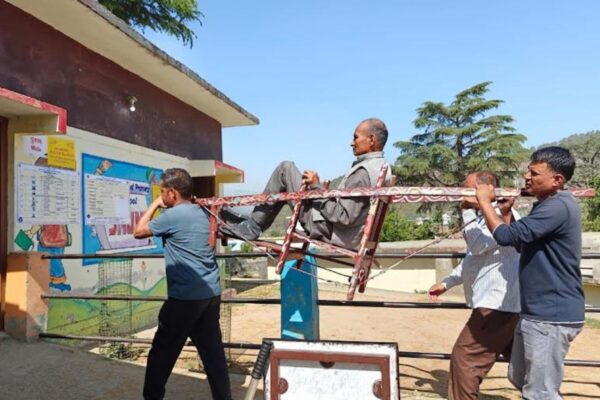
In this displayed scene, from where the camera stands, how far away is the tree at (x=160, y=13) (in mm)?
13539

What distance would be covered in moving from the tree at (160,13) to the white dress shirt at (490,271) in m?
12.6

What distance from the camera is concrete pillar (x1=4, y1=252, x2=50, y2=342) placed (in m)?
4.84

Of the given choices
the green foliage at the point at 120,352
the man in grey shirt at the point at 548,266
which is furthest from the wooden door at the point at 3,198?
the man in grey shirt at the point at 548,266

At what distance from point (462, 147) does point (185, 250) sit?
1597 inches

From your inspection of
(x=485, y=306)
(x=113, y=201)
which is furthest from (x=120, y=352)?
(x=485, y=306)

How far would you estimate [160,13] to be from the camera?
550 inches

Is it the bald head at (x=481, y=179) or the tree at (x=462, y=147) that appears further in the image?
the tree at (x=462, y=147)

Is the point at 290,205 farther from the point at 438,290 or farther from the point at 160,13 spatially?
the point at 160,13

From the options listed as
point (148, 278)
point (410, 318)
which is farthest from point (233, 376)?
point (410, 318)

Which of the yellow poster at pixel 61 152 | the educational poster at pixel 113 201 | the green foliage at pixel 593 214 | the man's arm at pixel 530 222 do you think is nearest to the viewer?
the man's arm at pixel 530 222

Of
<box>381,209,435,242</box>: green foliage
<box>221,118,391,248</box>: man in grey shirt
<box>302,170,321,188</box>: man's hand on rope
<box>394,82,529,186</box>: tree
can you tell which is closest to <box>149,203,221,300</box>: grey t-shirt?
<box>221,118,391,248</box>: man in grey shirt

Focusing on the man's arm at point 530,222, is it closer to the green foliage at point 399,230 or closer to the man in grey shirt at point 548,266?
the man in grey shirt at point 548,266

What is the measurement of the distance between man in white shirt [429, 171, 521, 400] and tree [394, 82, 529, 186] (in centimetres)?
3625

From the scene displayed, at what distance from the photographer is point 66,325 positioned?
232 inches
